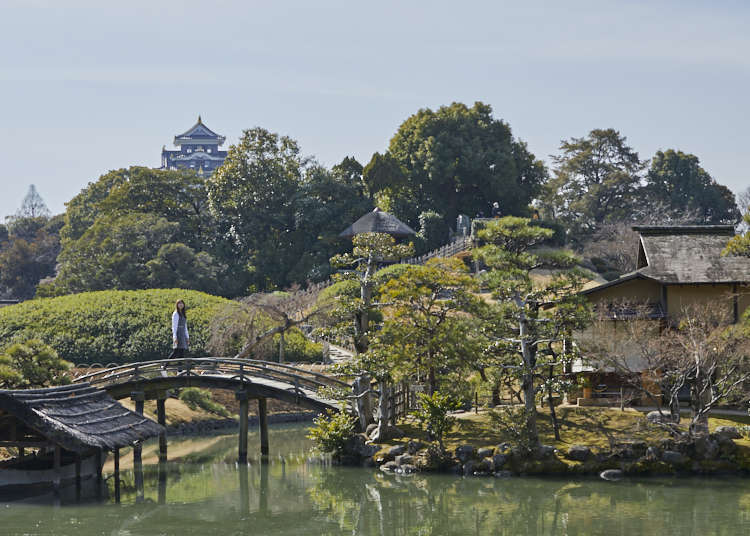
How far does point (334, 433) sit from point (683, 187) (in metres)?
45.9

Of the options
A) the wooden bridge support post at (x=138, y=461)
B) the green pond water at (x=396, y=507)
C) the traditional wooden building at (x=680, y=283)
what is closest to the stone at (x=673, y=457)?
the green pond water at (x=396, y=507)

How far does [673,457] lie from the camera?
22.9m

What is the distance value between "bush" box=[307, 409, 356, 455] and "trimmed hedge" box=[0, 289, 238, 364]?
1465cm

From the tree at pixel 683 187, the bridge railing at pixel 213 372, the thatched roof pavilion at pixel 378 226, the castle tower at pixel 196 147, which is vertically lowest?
the bridge railing at pixel 213 372

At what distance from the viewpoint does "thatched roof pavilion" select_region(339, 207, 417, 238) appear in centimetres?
5078

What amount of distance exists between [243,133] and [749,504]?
132ft

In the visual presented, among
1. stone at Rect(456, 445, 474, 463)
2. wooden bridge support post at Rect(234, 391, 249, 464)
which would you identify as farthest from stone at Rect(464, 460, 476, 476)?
wooden bridge support post at Rect(234, 391, 249, 464)

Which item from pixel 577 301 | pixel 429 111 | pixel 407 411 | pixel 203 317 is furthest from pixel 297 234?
pixel 577 301

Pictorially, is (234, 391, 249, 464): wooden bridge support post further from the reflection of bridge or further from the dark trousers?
the dark trousers

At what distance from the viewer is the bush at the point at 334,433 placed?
987 inches

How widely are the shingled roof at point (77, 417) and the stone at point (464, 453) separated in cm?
788

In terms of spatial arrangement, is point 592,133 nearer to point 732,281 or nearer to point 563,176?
point 563,176

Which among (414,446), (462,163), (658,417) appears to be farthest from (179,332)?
(462,163)

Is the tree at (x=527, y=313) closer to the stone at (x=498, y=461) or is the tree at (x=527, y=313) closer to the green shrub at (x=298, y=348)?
the stone at (x=498, y=461)
